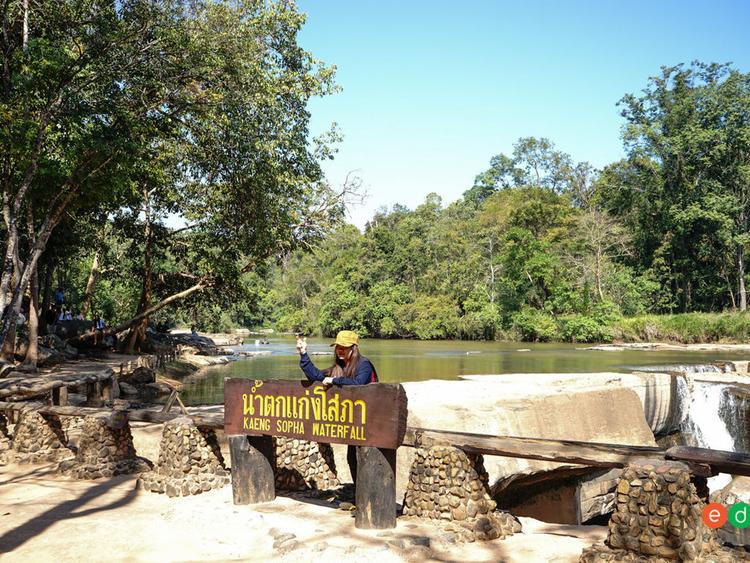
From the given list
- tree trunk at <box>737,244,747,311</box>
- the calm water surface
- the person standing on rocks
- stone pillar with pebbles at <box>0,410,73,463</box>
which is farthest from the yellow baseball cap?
tree trunk at <box>737,244,747,311</box>

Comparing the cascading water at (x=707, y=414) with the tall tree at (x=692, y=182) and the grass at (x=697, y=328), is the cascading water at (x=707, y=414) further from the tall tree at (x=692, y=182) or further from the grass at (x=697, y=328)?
the tall tree at (x=692, y=182)

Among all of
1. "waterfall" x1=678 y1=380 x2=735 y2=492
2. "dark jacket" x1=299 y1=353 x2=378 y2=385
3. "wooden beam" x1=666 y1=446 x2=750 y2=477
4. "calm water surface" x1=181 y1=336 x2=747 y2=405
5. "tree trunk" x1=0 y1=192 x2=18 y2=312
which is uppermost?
"tree trunk" x1=0 y1=192 x2=18 y2=312

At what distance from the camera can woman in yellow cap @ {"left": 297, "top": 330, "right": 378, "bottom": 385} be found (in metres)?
6.35

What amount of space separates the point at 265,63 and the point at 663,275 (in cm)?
4183

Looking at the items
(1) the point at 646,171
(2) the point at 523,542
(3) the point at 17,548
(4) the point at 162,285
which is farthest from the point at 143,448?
(1) the point at 646,171

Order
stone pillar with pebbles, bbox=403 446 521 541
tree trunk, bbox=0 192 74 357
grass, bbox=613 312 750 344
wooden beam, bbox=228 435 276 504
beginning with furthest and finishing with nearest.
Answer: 1. grass, bbox=613 312 750 344
2. tree trunk, bbox=0 192 74 357
3. wooden beam, bbox=228 435 276 504
4. stone pillar with pebbles, bbox=403 446 521 541

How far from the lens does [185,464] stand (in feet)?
25.4

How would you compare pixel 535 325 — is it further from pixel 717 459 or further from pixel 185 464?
pixel 717 459

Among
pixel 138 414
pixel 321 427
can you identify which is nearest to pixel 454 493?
pixel 321 427

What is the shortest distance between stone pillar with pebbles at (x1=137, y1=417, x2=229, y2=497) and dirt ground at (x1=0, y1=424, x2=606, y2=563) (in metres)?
0.20

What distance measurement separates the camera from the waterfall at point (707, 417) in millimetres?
17078

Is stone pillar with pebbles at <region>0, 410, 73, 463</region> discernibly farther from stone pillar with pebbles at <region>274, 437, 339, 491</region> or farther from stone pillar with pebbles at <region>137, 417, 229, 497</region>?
stone pillar with pebbles at <region>274, 437, 339, 491</region>

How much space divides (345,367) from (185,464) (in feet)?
8.49

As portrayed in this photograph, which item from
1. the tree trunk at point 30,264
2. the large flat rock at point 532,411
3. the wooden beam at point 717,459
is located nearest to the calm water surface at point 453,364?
the tree trunk at point 30,264
